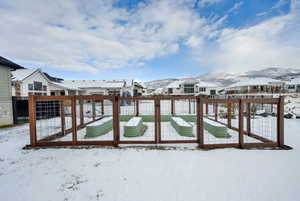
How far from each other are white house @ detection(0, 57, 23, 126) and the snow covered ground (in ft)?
15.8

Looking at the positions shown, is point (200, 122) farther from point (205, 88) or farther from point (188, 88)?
point (205, 88)

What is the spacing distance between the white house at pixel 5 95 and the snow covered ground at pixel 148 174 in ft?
15.8

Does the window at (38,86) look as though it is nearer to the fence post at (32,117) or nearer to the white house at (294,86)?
the fence post at (32,117)

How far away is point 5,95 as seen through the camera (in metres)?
7.08

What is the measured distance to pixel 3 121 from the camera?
22.6 ft

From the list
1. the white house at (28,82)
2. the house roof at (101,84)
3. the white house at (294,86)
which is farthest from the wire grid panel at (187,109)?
the white house at (294,86)

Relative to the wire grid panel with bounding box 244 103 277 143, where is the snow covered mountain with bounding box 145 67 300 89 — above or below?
above

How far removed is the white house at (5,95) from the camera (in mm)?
6882

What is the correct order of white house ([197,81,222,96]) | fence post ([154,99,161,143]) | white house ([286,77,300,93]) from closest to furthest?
fence post ([154,99,161,143])
white house ([286,77,300,93])
white house ([197,81,222,96])

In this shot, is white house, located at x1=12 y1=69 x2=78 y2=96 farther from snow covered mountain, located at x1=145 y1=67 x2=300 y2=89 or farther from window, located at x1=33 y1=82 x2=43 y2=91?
snow covered mountain, located at x1=145 y1=67 x2=300 y2=89

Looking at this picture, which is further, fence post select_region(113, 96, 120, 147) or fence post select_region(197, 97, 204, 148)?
fence post select_region(113, 96, 120, 147)

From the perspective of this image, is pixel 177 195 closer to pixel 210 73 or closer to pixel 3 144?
pixel 3 144

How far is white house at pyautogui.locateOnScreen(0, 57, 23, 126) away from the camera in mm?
6882

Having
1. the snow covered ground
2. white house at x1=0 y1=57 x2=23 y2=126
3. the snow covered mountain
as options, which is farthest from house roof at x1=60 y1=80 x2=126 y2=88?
the snow covered mountain
